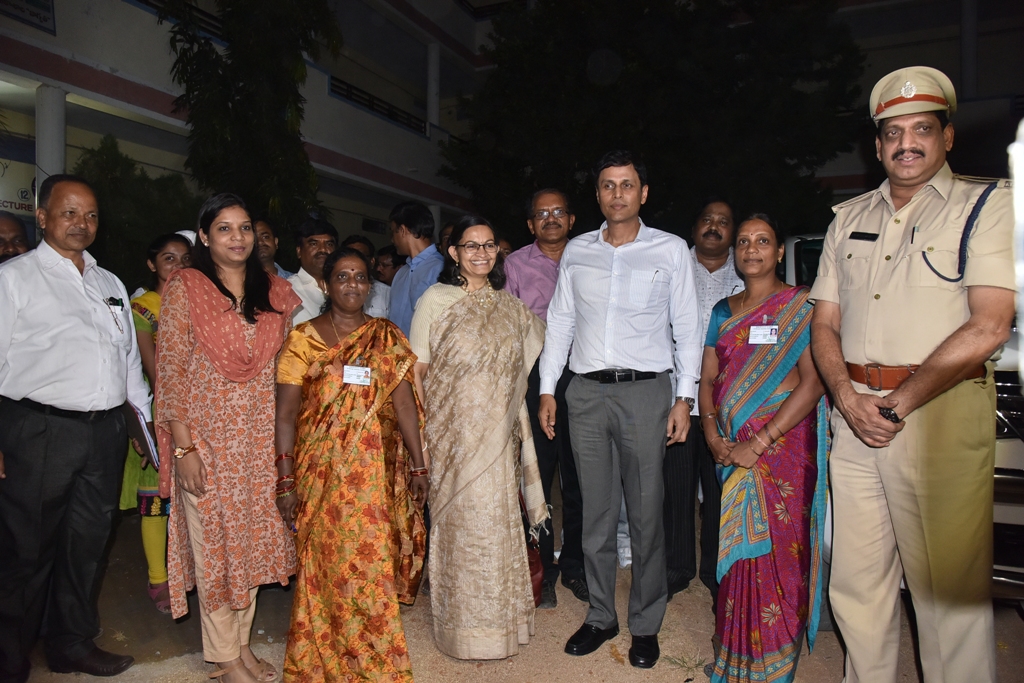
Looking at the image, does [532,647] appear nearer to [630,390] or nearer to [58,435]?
[630,390]

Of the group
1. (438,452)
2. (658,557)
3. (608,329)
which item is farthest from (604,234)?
(658,557)

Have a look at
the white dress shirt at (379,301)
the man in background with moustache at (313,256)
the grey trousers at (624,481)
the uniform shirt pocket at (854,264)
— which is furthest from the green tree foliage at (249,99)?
the uniform shirt pocket at (854,264)

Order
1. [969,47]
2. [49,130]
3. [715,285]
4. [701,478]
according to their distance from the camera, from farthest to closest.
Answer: [969,47]
[49,130]
[715,285]
[701,478]

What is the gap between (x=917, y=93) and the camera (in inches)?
89.2

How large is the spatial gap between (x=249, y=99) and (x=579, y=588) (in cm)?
558

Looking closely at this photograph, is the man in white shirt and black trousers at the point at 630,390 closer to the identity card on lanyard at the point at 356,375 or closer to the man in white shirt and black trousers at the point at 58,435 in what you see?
the identity card on lanyard at the point at 356,375

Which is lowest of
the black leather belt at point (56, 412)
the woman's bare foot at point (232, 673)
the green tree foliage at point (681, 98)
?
the woman's bare foot at point (232, 673)

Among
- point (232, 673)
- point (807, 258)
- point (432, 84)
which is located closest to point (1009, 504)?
point (807, 258)

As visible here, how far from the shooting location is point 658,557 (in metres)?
2.94

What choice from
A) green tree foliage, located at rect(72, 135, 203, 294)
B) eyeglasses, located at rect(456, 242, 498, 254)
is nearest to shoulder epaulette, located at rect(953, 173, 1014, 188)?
eyeglasses, located at rect(456, 242, 498, 254)

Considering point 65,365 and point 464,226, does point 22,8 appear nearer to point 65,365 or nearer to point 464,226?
point 65,365

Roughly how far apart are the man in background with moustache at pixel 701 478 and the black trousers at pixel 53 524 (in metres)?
2.62

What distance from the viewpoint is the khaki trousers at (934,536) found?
221 centimetres

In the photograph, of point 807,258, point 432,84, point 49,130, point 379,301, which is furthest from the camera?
point 432,84
